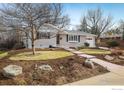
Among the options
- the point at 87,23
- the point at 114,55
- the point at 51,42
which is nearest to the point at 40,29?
the point at 51,42

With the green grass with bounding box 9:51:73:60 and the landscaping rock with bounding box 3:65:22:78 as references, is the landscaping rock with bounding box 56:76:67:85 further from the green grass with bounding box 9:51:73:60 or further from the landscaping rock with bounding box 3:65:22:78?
the landscaping rock with bounding box 3:65:22:78

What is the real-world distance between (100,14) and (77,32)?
17.8 inches

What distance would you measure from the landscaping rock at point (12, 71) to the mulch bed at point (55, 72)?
0.05m

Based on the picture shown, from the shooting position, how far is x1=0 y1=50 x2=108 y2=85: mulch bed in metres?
6.29

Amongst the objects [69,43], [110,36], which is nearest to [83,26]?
[69,43]

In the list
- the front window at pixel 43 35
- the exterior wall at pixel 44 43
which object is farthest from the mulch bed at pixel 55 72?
the front window at pixel 43 35

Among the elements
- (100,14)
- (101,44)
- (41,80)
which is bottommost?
(41,80)

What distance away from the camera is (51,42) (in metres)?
6.48

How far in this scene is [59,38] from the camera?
6.52 metres

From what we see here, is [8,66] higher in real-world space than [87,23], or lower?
lower

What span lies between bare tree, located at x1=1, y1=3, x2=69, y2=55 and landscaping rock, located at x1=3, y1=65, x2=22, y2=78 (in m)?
0.38

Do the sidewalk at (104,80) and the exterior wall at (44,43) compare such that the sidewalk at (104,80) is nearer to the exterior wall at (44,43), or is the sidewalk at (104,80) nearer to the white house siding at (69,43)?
the white house siding at (69,43)

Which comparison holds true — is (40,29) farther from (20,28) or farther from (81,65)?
(81,65)

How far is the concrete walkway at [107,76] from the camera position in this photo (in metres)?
6.25
